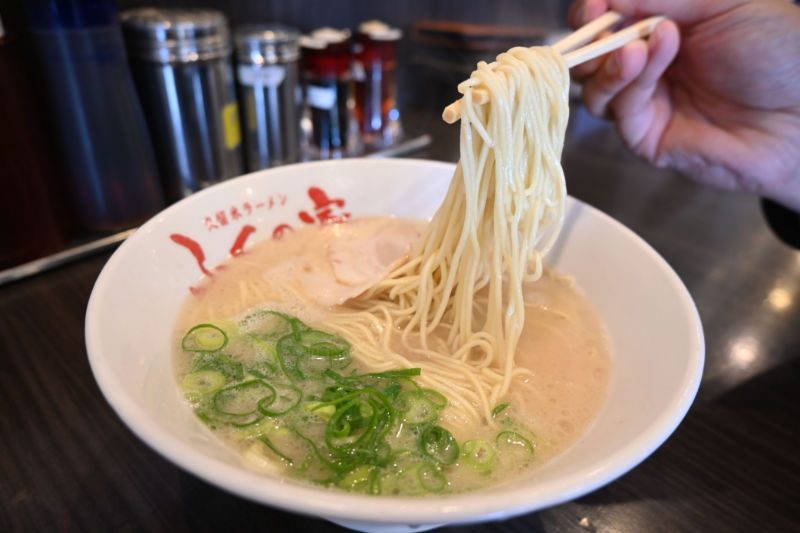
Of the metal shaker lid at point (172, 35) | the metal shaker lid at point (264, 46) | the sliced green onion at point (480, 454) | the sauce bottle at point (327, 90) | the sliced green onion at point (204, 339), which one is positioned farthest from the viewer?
the sauce bottle at point (327, 90)

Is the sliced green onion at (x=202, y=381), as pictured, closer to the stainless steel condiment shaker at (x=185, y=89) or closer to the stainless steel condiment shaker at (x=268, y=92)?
the stainless steel condiment shaker at (x=185, y=89)

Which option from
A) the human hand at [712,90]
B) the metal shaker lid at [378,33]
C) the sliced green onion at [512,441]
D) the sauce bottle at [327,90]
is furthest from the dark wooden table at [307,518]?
the metal shaker lid at [378,33]

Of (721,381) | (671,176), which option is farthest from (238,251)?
(671,176)

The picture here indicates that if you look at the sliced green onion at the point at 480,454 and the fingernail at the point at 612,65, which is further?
the fingernail at the point at 612,65

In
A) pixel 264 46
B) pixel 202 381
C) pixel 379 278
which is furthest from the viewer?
pixel 264 46

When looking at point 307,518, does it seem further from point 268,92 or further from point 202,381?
point 268,92

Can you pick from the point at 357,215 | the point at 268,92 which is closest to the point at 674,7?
the point at 357,215

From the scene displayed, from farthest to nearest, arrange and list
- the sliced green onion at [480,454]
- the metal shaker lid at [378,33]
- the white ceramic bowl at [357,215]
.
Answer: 1. the metal shaker lid at [378,33]
2. the sliced green onion at [480,454]
3. the white ceramic bowl at [357,215]

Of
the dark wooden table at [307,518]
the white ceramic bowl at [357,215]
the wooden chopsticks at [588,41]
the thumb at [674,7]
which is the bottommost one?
the dark wooden table at [307,518]
